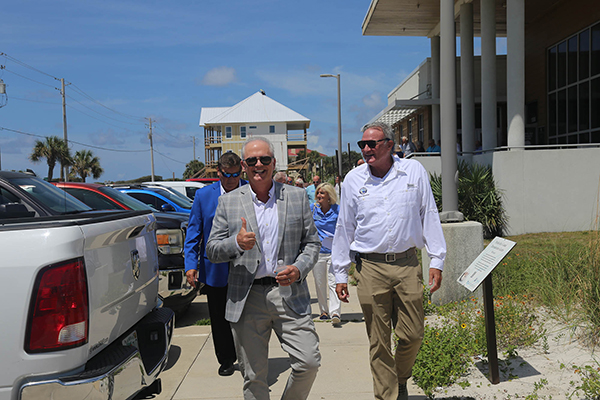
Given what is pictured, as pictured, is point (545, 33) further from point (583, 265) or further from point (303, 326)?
point (303, 326)

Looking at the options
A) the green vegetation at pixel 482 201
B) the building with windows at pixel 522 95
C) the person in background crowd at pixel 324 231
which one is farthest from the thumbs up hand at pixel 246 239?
the green vegetation at pixel 482 201

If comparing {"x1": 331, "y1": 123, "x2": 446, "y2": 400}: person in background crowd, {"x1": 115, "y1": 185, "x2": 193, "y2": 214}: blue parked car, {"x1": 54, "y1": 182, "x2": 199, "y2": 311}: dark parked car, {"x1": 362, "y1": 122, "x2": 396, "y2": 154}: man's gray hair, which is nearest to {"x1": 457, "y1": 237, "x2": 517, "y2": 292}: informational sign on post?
{"x1": 331, "y1": 123, "x2": 446, "y2": 400}: person in background crowd

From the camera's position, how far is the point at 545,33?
2095 centimetres

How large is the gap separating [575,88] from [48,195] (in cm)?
1939

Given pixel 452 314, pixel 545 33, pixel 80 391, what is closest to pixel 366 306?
pixel 80 391

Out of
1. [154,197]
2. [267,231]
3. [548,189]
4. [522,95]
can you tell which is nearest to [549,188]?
[548,189]

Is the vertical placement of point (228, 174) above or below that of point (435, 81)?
below

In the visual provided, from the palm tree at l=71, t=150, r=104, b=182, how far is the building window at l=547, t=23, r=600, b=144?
1628 inches

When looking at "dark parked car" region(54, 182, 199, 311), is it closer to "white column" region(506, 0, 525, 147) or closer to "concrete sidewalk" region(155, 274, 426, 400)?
"concrete sidewalk" region(155, 274, 426, 400)

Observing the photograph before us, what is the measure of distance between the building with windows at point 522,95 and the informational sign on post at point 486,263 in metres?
3.38

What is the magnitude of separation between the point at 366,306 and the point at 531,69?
70.2 ft

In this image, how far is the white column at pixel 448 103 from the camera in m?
7.43

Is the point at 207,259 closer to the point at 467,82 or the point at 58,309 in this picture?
the point at 58,309

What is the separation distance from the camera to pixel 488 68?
16.8 m
